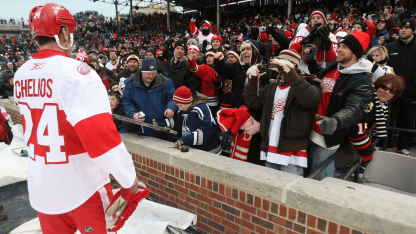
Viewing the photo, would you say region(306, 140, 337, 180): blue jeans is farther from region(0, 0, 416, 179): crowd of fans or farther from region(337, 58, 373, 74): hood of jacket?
region(337, 58, 373, 74): hood of jacket

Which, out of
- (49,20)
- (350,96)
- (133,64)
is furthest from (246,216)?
(133,64)

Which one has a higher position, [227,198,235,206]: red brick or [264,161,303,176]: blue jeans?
[264,161,303,176]: blue jeans

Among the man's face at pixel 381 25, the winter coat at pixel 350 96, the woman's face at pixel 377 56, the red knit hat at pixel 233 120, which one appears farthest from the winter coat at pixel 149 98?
the man's face at pixel 381 25

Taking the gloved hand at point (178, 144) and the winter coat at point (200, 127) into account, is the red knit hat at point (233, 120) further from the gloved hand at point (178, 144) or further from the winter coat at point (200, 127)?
Result: the gloved hand at point (178, 144)

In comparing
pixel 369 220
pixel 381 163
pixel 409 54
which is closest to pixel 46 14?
pixel 369 220

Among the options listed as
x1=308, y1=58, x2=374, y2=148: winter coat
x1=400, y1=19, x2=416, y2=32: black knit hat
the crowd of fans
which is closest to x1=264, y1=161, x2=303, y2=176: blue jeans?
the crowd of fans

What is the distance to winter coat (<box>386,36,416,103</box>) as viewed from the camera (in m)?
4.63

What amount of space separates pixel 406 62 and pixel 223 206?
4.42 metres

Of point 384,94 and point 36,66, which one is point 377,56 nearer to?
point 384,94

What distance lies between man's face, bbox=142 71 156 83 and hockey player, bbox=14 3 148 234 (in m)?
1.88

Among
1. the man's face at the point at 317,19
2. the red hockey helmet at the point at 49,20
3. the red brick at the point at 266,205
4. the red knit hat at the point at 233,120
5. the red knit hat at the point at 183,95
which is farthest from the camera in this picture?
the man's face at the point at 317,19

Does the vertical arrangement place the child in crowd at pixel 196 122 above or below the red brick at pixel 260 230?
above

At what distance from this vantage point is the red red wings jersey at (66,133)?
1.43 meters

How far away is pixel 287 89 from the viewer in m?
2.64
